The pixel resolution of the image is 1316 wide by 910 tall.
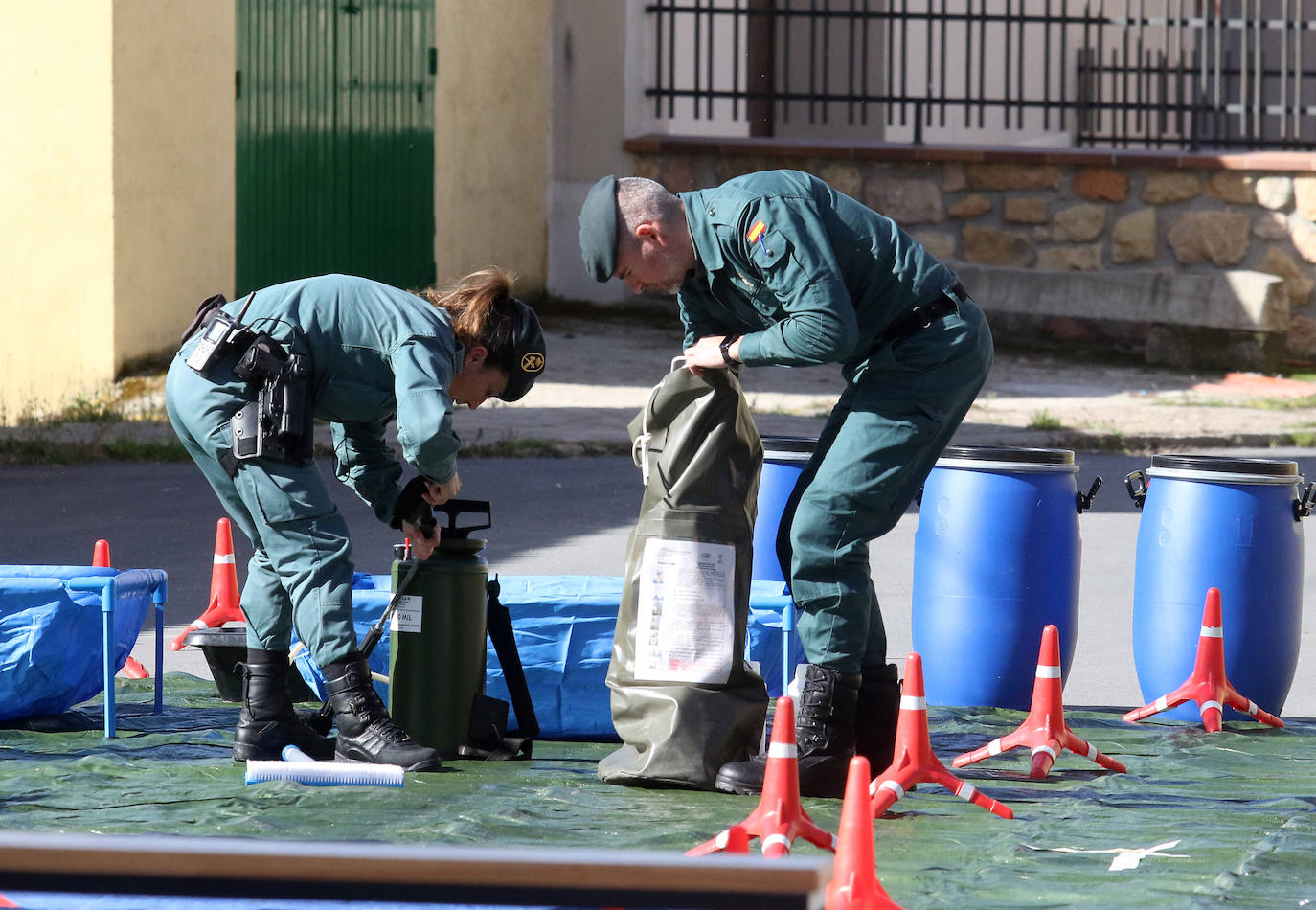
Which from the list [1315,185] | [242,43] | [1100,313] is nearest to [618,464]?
[242,43]

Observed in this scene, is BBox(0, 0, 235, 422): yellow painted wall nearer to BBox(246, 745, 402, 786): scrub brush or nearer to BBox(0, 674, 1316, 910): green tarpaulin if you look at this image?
BBox(0, 674, 1316, 910): green tarpaulin

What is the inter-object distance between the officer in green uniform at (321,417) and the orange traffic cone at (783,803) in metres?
1.07

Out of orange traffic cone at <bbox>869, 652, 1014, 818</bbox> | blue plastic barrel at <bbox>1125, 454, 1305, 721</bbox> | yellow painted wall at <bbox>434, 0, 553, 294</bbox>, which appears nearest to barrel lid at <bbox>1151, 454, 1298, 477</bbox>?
blue plastic barrel at <bbox>1125, 454, 1305, 721</bbox>

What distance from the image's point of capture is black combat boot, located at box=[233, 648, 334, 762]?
4.36 m

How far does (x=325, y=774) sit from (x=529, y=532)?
424 cm

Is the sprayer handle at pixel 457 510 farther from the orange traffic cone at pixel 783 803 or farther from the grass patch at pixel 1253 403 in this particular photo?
the grass patch at pixel 1253 403

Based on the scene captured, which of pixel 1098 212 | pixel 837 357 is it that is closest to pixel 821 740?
pixel 837 357

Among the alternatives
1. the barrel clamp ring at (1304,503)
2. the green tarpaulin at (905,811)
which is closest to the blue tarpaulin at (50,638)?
the green tarpaulin at (905,811)

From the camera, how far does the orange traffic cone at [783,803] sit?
348 centimetres

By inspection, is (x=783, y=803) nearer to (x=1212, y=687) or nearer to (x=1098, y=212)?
(x=1212, y=687)

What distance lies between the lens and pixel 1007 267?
1500cm

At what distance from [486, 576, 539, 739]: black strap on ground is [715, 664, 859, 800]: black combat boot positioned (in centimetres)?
68

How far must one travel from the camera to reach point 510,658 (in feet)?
15.1

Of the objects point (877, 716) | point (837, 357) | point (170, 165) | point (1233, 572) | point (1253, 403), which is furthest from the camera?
point (1253, 403)
